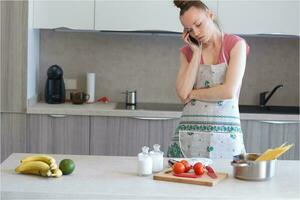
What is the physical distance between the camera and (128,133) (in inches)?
146

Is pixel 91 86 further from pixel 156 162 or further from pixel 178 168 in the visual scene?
pixel 178 168

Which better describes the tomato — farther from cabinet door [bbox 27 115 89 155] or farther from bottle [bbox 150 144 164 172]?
cabinet door [bbox 27 115 89 155]

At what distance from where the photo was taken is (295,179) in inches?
83.3

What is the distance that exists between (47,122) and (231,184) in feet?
6.52

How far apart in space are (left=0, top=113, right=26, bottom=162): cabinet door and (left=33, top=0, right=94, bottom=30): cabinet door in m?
0.68

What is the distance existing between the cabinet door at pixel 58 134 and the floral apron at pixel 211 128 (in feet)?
4.19

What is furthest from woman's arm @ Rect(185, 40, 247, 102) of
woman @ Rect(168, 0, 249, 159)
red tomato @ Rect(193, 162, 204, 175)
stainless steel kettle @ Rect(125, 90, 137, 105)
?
stainless steel kettle @ Rect(125, 90, 137, 105)

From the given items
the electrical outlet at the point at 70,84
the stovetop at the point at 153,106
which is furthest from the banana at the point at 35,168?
the electrical outlet at the point at 70,84

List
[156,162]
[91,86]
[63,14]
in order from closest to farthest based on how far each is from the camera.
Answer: [156,162]
[63,14]
[91,86]

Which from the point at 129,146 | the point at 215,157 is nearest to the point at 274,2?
the point at 129,146

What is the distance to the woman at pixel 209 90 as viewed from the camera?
248 cm

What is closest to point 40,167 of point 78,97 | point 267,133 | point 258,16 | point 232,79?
point 232,79

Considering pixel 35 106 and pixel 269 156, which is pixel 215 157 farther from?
pixel 35 106

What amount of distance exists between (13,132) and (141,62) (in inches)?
44.3
